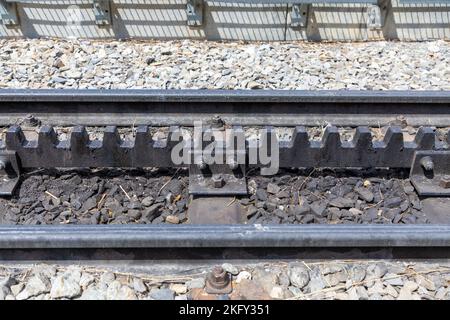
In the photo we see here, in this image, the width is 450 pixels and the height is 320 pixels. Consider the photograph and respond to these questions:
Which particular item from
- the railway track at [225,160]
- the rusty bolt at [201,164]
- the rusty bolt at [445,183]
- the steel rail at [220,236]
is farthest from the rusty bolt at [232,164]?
the rusty bolt at [445,183]

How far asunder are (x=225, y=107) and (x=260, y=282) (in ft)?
6.33

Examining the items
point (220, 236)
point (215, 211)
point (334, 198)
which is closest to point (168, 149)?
point (215, 211)

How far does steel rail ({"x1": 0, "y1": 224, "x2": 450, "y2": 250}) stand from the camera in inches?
121

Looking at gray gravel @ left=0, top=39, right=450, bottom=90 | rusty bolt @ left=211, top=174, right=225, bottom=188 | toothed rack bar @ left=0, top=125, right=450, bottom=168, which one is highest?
gray gravel @ left=0, top=39, right=450, bottom=90

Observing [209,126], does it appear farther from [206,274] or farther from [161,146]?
[206,274]

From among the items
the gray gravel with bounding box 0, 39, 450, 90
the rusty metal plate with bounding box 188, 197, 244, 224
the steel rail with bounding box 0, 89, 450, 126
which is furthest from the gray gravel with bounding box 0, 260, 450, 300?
the gray gravel with bounding box 0, 39, 450, 90

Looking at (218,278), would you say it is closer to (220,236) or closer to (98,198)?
(220,236)

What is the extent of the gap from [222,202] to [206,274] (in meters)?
0.80

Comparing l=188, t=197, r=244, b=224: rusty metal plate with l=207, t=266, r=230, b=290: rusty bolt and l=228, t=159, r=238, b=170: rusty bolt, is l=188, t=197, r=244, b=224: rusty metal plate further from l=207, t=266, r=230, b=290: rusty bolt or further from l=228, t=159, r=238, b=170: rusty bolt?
l=207, t=266, r=230, b=290: rusty bolt

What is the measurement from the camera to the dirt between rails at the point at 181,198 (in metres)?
3.91

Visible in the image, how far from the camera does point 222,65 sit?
21.1 feet

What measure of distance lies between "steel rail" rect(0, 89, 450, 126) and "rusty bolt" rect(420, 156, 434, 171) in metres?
0.82

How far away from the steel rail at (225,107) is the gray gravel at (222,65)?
45.4 inches
